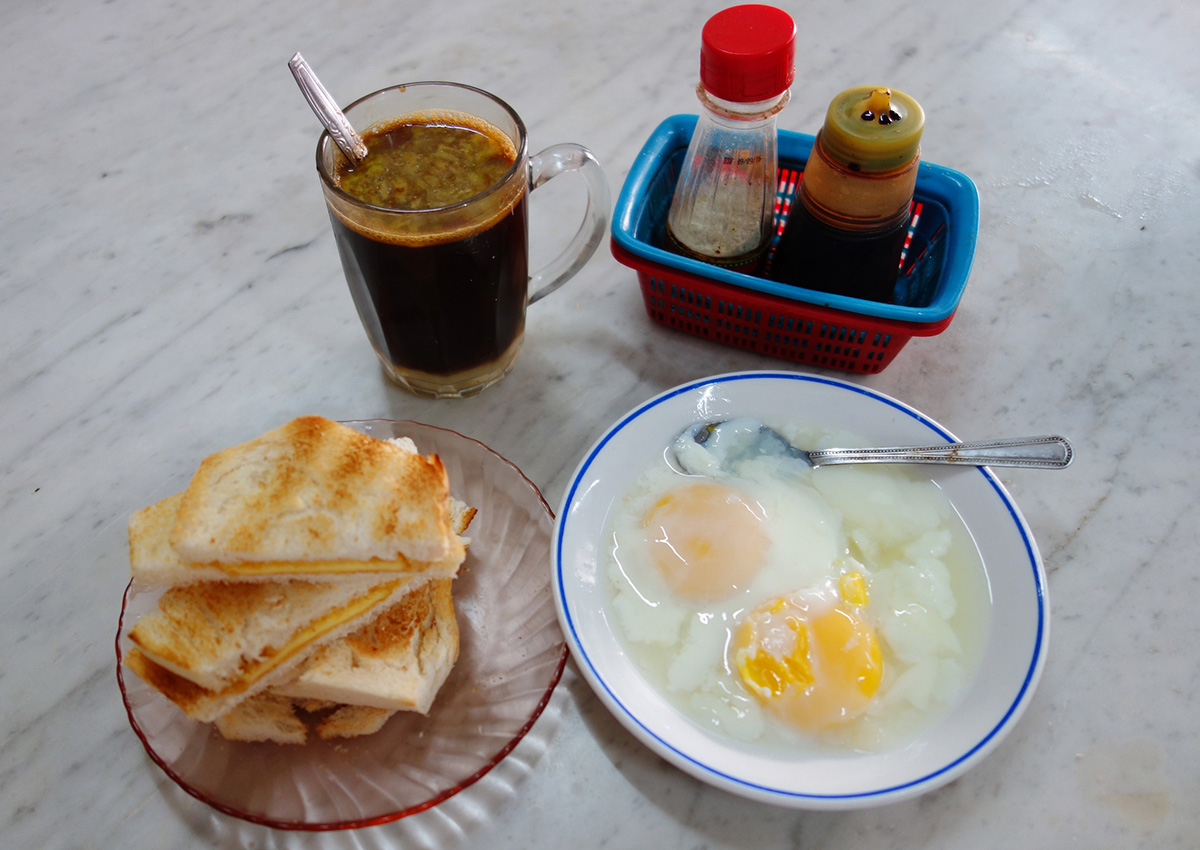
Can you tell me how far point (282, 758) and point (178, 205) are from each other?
1.36 m

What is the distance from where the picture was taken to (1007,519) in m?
1.34

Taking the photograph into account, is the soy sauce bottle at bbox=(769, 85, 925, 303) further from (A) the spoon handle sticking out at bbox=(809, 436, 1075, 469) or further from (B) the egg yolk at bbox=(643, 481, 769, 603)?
(B) the egg yolk at bbox=(643, 481, 769, 603)

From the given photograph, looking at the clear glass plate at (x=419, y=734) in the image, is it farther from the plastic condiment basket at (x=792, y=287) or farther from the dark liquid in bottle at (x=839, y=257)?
the dark liquid in bottle at (x=839, y=257)

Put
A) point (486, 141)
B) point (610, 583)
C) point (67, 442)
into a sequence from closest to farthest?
1. point (610, 583)
2. point (486, 141)
3. point (67, 442)

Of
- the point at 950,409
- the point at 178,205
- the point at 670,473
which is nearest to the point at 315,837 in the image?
the point at 670,473

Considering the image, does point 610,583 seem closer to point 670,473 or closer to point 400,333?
point 670,473

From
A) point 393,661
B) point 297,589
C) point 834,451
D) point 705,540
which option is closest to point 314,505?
point 297,589

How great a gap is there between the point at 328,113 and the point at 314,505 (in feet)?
2.00

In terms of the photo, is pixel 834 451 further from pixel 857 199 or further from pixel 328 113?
pixel 328 113

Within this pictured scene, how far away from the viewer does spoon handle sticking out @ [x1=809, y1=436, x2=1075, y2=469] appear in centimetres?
140

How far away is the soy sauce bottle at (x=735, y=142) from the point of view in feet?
4.35

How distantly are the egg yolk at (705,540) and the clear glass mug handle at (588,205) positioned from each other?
477 mm

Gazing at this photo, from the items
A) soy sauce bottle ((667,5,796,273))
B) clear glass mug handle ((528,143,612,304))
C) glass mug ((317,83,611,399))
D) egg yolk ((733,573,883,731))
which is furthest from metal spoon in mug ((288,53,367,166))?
egg yolk ((733,573,883,731))

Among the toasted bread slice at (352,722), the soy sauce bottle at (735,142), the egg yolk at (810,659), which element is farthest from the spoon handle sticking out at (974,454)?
the toasted bread slice at (352,722)
